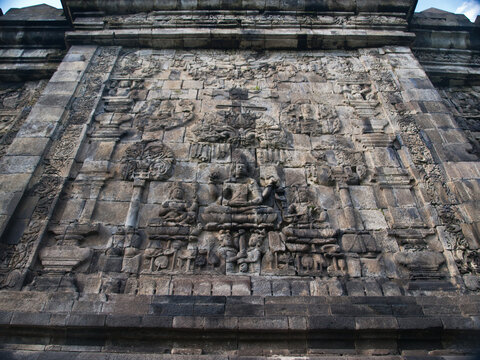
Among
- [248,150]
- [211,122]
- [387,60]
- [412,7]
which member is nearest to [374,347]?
[248,150]

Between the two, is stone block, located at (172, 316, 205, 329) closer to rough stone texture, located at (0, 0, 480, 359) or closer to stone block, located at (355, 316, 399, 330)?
rough stone texture, located at (0, 0, 480, 359)

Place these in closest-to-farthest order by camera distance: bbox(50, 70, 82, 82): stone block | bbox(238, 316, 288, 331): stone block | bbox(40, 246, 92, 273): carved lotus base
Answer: bbox(238, 316, 288, 331): stone block → bbox(40, 246, 92, 273): carved lotus base → bbox(50, 70, 82, 82): stone block

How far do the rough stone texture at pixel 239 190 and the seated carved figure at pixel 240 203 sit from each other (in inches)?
1.4

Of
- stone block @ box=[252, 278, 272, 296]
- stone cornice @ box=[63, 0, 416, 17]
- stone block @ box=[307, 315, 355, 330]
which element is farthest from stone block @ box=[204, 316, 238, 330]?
stone cornice @ box=[63, 0, 416, 17]

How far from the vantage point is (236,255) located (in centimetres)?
525

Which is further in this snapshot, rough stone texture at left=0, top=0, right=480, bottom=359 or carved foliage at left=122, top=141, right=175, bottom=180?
carved foliage at left=122, top=141, right=175, bottom=180

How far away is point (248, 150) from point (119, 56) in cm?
444

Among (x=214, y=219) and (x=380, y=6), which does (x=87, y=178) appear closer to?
(x=214, y=219)

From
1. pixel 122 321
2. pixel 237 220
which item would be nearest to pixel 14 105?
pixel 237 220

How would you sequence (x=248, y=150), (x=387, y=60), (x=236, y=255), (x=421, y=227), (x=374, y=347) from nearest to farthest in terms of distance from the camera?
(x=374, y=347), (x=236, y=255), (x=421, y=227), (x=248, y=150), (x=387, y=60)

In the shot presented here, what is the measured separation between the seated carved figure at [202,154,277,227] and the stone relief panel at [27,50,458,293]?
0.02 meters

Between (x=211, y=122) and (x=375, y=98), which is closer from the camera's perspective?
(x=211, y=122)

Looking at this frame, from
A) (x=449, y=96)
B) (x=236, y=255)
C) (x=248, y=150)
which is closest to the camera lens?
(x=236, y=255)

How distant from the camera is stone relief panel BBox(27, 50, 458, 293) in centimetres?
521
